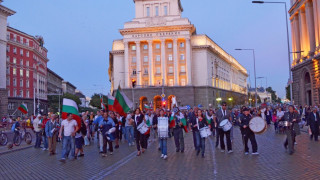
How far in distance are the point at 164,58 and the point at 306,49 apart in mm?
34017

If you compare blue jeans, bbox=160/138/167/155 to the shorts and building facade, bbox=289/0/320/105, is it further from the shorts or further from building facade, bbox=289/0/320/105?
building facade, bbox=289/0/320/105

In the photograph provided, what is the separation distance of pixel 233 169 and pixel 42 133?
40.5 feet

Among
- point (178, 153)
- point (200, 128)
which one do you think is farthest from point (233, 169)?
point (178, 153)

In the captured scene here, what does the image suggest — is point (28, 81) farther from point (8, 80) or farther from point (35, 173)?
point (35, 173)

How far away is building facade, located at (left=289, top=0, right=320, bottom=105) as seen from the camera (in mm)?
38869

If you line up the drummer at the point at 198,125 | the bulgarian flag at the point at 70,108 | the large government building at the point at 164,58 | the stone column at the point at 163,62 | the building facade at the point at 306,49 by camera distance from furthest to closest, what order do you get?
the stone column at the point at 163,62 < the large government building at the point at 164,58 < the building facade at the point at 306,49 < the bulgarian flag at the point at 70,108 < the drummer at the point at 198,125

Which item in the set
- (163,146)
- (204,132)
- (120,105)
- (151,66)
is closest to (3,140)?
(120,105)

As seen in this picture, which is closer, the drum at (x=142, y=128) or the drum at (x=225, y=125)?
the drum at (x=225, y=125)

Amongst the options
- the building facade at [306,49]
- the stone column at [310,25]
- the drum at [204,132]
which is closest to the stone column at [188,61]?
the building facade at [306,49]

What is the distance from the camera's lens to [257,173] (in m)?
9.00

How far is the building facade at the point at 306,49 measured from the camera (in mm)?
38869

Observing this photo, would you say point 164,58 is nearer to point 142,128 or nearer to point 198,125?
point 142,128

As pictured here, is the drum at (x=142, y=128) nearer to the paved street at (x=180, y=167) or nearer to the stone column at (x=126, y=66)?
the paved street at (x=180, y=167)

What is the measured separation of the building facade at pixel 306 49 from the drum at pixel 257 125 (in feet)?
92.0
